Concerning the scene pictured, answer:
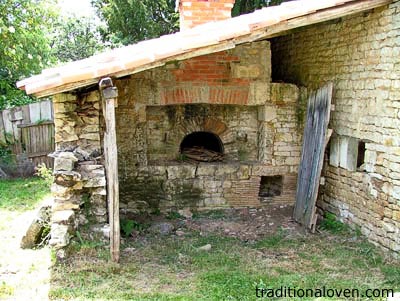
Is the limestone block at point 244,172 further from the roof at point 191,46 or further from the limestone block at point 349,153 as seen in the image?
the roof at point 191,46

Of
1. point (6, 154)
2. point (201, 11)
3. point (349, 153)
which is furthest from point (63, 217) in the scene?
point (6, 154)

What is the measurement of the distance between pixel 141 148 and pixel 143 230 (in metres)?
1.41

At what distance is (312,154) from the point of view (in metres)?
6.65

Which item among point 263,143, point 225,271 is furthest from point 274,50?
point 225,271

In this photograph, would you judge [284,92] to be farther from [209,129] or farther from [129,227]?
[129,227]

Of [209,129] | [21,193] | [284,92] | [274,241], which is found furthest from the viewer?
[21,193]

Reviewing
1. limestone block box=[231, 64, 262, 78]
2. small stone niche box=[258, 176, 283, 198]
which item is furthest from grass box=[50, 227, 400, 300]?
limestone block box=[231, 64, 262, 78]

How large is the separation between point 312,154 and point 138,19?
8428mm

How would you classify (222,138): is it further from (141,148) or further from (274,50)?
(274,50)

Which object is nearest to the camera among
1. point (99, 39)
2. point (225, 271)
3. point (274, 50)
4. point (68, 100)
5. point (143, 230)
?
point (225, 271)

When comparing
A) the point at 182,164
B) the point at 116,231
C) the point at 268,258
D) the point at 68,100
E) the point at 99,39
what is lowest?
the point at 268,258

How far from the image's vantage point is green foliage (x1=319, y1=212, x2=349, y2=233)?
6.30m

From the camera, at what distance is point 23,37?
10.1 metres

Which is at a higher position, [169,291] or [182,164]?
[182,164]
